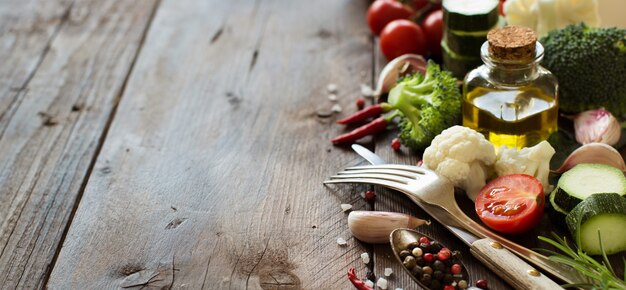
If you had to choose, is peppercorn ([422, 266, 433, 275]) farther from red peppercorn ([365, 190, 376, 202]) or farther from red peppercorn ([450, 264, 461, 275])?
red peppercorn ([365, 190, 376, 202])

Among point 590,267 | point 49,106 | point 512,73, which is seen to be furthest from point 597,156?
point 49,106

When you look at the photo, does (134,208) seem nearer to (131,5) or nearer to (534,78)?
(534,78)

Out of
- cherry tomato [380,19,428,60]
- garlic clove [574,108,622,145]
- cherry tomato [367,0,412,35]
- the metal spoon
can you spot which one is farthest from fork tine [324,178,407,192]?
cherry tomato [367,0,412,35]

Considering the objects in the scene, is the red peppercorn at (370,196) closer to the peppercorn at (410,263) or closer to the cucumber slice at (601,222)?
the peppercorn at (410,263)

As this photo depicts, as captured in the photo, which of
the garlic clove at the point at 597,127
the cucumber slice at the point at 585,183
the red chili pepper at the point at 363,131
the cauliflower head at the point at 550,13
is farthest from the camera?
the cauliflower head at the point at 550,13

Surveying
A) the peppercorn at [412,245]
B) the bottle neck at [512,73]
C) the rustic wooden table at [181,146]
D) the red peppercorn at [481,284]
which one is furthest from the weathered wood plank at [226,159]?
the bottle neck at [512,73]

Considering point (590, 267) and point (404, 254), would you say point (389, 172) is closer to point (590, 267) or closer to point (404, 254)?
point (404, 254)
